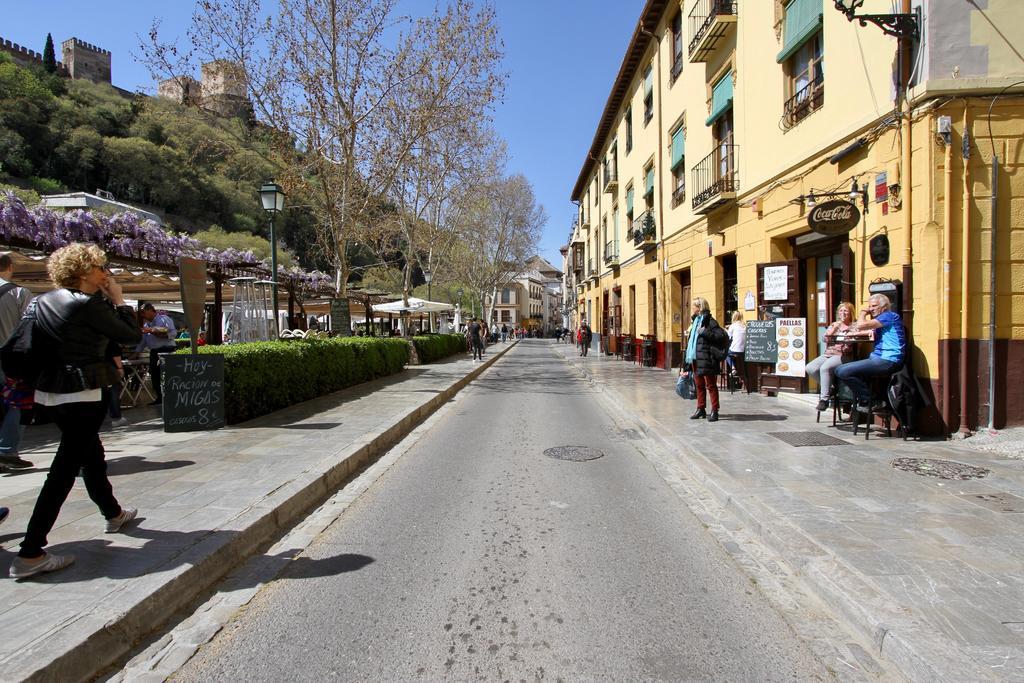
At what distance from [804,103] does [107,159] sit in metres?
73.7

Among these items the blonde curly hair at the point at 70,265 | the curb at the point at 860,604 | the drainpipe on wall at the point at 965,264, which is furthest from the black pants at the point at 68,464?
the drainpipe on wall at the point at 965,264

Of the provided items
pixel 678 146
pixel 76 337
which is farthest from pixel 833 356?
pixel 678 146

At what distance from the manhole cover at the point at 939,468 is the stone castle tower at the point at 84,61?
4093 inches

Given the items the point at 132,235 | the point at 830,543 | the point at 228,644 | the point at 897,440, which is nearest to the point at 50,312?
the point at 228,644

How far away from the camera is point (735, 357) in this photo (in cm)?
1195

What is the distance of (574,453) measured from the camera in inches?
276

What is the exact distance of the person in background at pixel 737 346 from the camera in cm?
1161

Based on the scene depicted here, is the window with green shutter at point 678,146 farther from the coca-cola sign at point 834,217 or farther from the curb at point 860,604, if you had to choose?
the curb at point 860,604

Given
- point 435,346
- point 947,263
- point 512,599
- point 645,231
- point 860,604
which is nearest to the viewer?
point 860,604

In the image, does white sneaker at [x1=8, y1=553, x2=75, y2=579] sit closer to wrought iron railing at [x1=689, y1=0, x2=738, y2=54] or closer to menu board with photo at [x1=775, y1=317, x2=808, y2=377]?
menu board with photo at [x1=775, y1=317, x2=808, y2=377]

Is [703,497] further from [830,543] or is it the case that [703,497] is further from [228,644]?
[228,644]

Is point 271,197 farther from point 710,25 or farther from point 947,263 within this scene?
point 947,263

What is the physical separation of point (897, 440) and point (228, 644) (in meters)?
7.06

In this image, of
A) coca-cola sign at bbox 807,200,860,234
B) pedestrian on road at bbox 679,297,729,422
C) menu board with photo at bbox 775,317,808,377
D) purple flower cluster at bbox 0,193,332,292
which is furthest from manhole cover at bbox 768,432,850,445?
purple flower cluster at bbox 0,193,332,292
